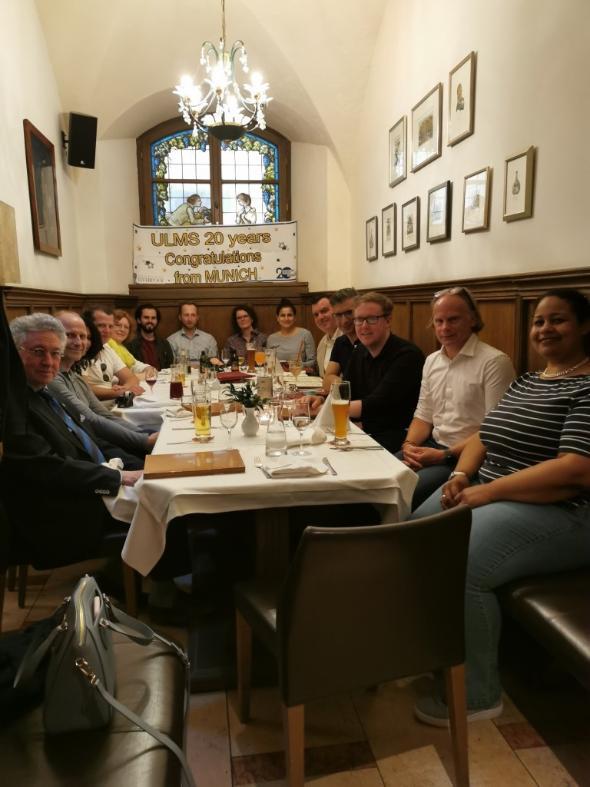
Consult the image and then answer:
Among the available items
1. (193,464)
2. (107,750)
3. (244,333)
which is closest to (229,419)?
(193,464)

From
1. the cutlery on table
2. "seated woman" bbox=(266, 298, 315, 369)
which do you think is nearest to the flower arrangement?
the cutlery on table

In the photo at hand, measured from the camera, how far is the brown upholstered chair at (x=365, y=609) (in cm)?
128

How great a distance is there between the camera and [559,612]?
1.56m

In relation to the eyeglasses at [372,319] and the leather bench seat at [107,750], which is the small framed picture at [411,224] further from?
the leather bench seat at [107,750]

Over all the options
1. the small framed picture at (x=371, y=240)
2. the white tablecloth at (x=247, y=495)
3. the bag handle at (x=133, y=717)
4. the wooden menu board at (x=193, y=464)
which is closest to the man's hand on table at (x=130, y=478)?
the wooden menu board at (x=193, y=464)

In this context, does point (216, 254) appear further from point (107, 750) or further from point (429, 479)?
point (107, 750)

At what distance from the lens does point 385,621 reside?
1.37 metres

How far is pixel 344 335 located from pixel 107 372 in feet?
5.64

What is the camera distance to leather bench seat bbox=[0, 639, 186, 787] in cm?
102

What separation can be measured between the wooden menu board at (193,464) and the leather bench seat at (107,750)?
0.66m

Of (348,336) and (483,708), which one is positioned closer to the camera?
(483,708)

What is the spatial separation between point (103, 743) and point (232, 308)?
623cm

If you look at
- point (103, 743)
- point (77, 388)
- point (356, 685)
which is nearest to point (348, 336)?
point (77, 388)

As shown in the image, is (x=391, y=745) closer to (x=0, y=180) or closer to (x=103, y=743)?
(x=103, y=743)
